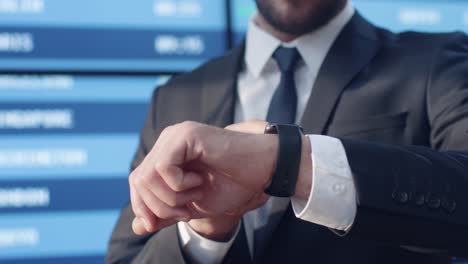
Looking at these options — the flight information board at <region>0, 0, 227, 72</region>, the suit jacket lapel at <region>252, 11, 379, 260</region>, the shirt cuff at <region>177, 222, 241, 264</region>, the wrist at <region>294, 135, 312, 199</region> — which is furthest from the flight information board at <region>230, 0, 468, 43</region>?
the wrist at <region>294, 135, 312, 199</region>

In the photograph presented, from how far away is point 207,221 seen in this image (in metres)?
0.82

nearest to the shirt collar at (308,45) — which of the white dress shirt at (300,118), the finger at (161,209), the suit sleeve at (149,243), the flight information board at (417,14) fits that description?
the white dress shirt at (300,118)

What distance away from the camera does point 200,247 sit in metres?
0.87

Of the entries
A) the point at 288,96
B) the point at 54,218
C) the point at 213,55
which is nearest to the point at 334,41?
the point at 288,96

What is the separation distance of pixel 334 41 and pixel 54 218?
2.39 feet

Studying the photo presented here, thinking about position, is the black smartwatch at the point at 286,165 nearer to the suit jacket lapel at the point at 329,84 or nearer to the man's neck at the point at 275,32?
the suit jacket lapel at the point at 329,84

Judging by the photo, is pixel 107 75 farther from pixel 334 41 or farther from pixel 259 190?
pixel 259 190

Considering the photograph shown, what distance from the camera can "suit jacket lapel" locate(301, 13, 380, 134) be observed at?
39.3 inches

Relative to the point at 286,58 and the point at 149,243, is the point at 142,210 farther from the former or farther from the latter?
the point at 286,58

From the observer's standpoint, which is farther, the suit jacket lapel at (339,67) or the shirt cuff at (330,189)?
the suit jacket lapel at (339,67)

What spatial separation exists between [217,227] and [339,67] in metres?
0.31

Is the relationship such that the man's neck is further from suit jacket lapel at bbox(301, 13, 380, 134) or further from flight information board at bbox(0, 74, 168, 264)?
flight information board at bbox(0, 74, 168, 264)

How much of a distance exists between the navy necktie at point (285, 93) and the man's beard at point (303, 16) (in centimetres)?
3

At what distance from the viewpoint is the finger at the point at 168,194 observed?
0.68m
